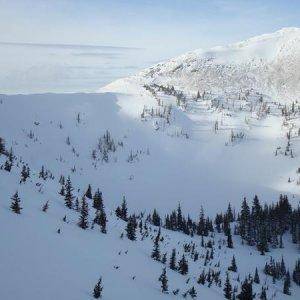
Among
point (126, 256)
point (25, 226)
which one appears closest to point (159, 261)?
point (126, 256)

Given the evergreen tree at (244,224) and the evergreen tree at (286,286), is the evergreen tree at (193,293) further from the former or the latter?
the evergreen tree at (244,224)

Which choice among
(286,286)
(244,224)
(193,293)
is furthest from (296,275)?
(193,293)

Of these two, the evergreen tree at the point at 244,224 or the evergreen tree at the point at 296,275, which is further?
the evergreen tree at the point at 244,224

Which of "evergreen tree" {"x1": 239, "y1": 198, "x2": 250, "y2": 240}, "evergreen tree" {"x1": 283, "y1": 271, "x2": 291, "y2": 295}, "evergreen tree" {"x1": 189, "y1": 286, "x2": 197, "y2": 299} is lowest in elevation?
"evergreen tree" {"x1": 239, "y1": 198, "x2": 250, "y2": 240}

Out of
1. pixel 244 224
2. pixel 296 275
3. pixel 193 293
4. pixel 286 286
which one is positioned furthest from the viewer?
pixel 244 224

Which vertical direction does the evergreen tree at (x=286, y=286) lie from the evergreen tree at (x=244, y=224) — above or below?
above

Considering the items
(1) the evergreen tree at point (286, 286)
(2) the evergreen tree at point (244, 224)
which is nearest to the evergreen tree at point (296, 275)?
(1) the evergreen tree at point (286, 286)

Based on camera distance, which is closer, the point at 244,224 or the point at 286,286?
the point at 286,286

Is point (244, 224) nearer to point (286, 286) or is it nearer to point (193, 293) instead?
point (286, 286)

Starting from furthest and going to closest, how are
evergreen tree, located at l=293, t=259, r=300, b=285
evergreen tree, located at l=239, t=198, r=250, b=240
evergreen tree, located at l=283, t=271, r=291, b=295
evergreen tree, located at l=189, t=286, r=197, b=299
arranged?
evergreen tree, located at l=239, t=198, r=250, b=240
evergreen tree, located at l=293, t=259, r=300, b=285
evergreen tree, located at l=283, t=271, r=291, b=295
evergreen tree, located at l=189, t=286, r=197, b=299

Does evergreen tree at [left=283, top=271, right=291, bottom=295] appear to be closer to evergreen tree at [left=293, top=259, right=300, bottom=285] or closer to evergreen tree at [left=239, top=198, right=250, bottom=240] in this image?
evergreen tree at [left=293, top=259, right=300, bottom=285]

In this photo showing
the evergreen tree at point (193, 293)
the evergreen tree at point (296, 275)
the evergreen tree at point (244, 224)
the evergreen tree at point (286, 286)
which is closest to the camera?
the evergreen tree at point (193, 293)

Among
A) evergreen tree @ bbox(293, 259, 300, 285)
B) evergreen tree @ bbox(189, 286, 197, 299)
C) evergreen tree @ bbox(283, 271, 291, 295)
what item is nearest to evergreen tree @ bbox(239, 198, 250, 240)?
evergreen tree @ bbox(293, 259, 300, 285)
